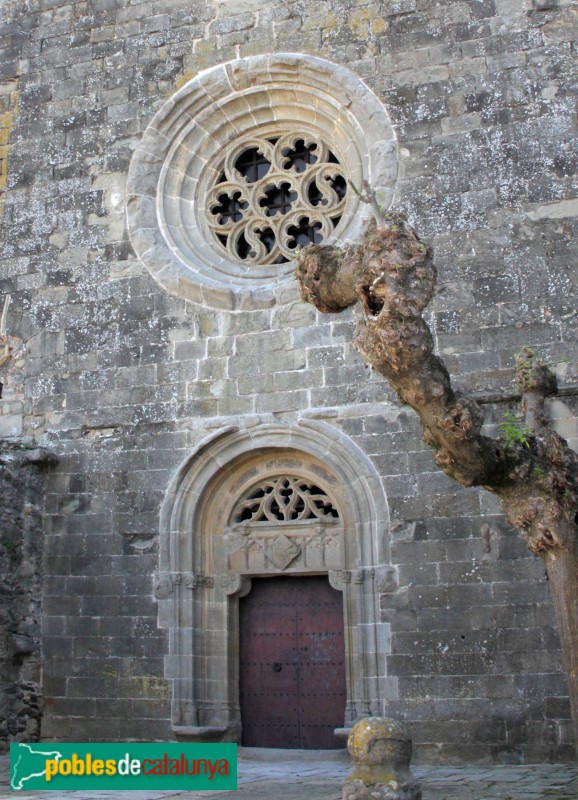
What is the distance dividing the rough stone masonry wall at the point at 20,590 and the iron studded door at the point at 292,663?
1901 mm

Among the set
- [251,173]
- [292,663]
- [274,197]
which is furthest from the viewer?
[251,173]

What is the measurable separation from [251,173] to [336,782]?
5.77m

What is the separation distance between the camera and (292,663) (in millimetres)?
9188

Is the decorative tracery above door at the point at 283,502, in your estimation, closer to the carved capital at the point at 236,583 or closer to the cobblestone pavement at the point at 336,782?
the carved capital at the point at 236,583

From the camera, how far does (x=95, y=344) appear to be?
10.0 meters

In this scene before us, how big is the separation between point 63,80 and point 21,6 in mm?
1150

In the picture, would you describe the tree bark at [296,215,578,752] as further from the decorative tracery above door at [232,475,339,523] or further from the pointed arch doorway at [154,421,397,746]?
the decorative tracery above door at [232,475,339,523]

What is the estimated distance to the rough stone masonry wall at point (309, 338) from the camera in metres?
8.37

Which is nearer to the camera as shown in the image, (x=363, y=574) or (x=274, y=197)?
(x=363, y=574)

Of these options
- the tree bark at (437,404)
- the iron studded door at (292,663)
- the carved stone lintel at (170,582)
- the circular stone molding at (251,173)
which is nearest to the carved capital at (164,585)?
the carved stone lintel at (170,582)

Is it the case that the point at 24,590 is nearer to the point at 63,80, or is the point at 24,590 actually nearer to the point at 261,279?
the point at 261,279

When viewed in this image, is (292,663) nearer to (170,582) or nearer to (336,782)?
(170,582)

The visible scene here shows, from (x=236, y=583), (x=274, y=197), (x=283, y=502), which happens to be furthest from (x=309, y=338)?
(x=236, y=583)

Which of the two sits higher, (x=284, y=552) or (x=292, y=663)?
(x=284, y=552)
